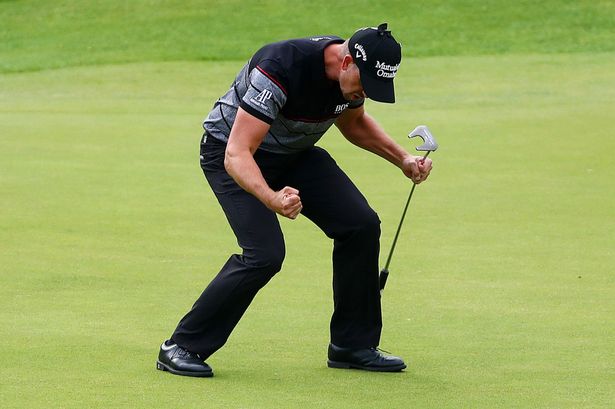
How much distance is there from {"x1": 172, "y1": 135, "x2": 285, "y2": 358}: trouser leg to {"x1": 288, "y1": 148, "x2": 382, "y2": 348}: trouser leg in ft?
0.85

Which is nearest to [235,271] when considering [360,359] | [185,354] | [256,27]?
[185,354]

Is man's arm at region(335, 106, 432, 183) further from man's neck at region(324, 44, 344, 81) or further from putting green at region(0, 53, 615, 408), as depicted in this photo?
putting green at region(0, 53, 615, 408)

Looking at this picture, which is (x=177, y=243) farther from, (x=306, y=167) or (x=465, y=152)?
(x=465, y=152)

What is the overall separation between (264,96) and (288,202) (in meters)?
0.49

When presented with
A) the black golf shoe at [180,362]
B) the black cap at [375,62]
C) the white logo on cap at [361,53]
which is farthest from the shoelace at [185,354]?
the white logo on cap at [361,53]

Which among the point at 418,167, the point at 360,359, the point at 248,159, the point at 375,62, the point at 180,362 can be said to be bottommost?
the point at 360,359

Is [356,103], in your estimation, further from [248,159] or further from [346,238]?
[248,159]

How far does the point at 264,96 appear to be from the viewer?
5.59m

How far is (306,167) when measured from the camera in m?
6.16

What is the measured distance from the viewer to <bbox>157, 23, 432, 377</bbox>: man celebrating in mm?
5578

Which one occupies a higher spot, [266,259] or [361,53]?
[361,53]

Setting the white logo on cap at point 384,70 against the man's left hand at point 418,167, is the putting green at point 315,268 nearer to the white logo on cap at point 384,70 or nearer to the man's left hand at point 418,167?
the man's left hand at point 418,167

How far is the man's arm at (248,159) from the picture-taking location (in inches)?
216

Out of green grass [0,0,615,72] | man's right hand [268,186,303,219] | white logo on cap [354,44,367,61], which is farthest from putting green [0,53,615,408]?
green grass [0,0,615,72]
